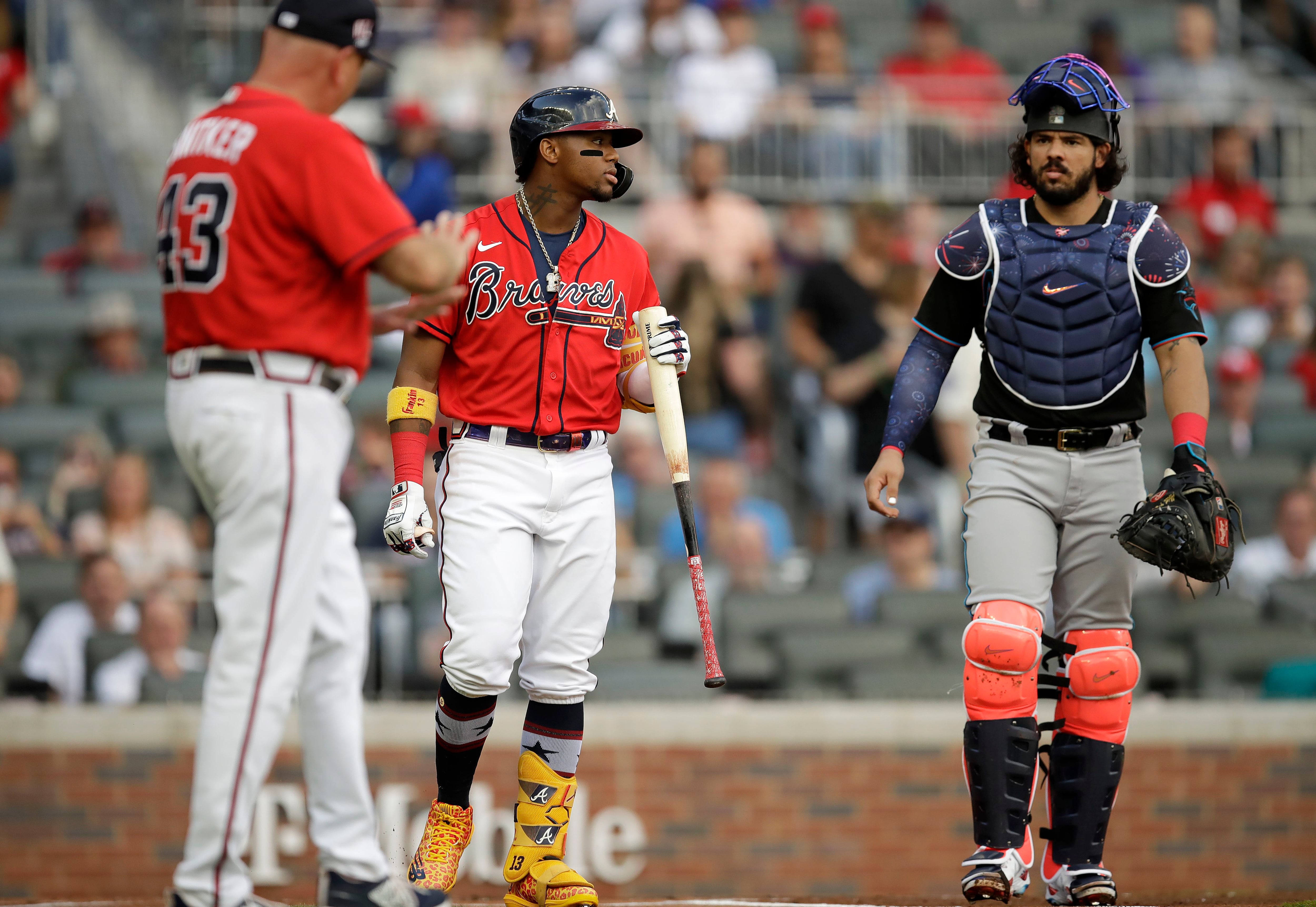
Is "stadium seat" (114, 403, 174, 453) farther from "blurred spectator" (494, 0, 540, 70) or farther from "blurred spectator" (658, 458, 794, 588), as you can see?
"blurred spectator" (494, 0, 540, 70)

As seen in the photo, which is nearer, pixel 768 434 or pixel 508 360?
pixel 508 360

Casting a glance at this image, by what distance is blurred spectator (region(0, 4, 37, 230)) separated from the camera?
11867 mm

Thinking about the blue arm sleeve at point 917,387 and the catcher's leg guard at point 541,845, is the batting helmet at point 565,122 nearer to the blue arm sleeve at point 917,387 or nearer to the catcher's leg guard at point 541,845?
the blue arm sleeve at point 917,387

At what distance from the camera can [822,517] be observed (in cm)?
954

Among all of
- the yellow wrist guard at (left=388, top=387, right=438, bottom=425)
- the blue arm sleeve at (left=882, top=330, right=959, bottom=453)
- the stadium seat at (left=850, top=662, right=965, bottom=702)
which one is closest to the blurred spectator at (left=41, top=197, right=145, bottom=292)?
the stadium seat at (left=850, top=662, right=965, bottom=702)

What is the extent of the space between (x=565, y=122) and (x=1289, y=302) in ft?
23.1

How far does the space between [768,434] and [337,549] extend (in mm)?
5965

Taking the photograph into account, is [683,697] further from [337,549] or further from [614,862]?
[337,549]

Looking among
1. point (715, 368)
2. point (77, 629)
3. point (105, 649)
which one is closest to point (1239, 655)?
point (715, 368)

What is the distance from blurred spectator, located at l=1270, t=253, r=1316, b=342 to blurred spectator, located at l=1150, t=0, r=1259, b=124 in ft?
5.91

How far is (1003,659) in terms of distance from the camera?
4.79 m

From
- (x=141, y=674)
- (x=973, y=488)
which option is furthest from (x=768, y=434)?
(x=973, y=488)

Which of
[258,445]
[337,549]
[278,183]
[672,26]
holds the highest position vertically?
[672,26]

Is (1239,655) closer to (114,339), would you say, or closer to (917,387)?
(917,387)
